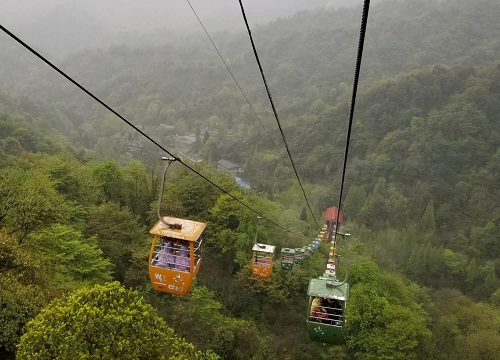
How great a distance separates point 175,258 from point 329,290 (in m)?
4.55

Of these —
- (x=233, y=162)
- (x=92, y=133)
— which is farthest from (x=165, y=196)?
(x=92, y=133)

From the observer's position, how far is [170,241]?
37.5 feet

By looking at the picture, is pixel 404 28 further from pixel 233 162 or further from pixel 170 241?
pixel 170 241

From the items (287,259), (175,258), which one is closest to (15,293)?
(175,258)

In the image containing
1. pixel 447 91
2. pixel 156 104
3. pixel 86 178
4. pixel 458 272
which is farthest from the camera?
pixel 156 104

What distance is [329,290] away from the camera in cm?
1222

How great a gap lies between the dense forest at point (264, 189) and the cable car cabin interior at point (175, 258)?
0.95m

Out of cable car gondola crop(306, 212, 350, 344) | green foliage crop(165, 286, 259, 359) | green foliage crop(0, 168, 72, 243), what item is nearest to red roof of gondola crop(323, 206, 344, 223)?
green foliage crop(165, 286, 259, 359)

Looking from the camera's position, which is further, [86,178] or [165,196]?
[165,196]

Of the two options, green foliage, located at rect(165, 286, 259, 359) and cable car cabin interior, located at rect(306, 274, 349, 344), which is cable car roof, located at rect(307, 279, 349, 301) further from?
green foliage, located at rect(165, 286, 259, 359)

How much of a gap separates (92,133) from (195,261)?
10156 centimetres

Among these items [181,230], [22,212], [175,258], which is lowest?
[175,258]

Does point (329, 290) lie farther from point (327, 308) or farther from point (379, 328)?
point (379, 328)

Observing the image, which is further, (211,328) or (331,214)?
(331,214)
